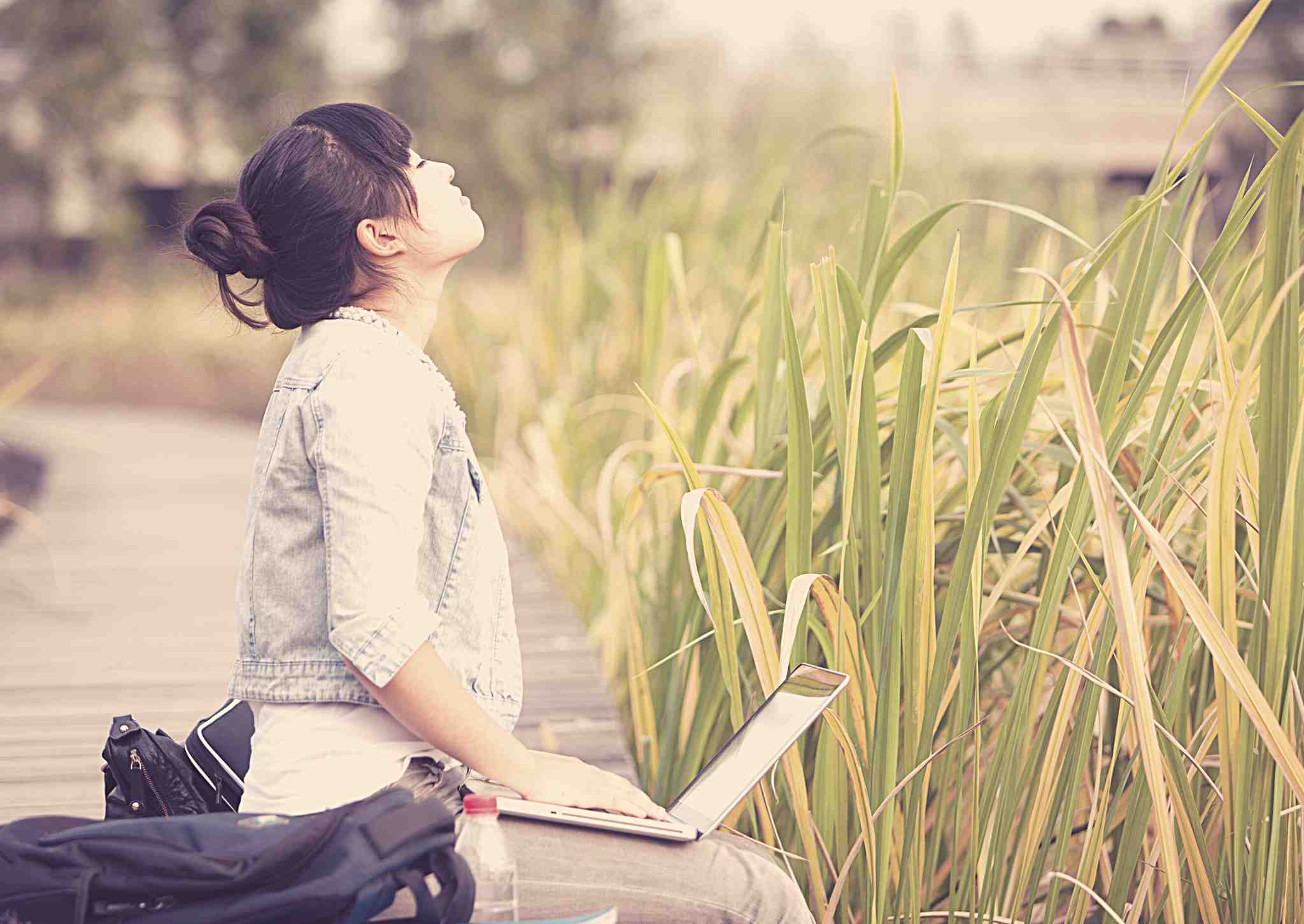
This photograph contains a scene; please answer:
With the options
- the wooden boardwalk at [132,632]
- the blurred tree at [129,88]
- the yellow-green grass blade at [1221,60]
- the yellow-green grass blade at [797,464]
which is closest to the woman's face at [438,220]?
the yellow-green grass blade at [797,464]

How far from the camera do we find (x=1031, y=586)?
1.71 metres

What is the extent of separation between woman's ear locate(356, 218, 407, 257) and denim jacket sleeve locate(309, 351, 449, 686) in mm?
123

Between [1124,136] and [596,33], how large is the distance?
705 cm

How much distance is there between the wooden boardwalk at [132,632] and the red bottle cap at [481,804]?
2.95ft

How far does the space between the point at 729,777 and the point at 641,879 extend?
0.12 m

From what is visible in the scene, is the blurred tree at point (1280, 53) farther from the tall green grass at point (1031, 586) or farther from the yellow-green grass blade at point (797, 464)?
the yellow-green grass blade at point (797, 464)

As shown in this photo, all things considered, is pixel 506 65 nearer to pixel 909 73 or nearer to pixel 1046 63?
pixel 909 73

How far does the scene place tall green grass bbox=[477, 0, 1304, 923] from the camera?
3.53 feet

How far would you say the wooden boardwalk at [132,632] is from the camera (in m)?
2.02

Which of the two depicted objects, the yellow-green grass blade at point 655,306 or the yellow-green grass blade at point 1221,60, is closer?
the yellow-green grass blade at point 1221,60

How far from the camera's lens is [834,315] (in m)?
1.28

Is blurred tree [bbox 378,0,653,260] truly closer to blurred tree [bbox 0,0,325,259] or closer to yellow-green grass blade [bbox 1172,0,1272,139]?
blurred tree [bbox 0,0,325,259]

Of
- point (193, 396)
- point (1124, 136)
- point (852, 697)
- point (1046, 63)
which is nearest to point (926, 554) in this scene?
point (852, 697)

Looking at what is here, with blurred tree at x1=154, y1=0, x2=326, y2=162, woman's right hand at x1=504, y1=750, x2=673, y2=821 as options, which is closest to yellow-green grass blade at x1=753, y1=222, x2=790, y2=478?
woman's right hand at x1=504, y1=750, x2=673, y2=821
